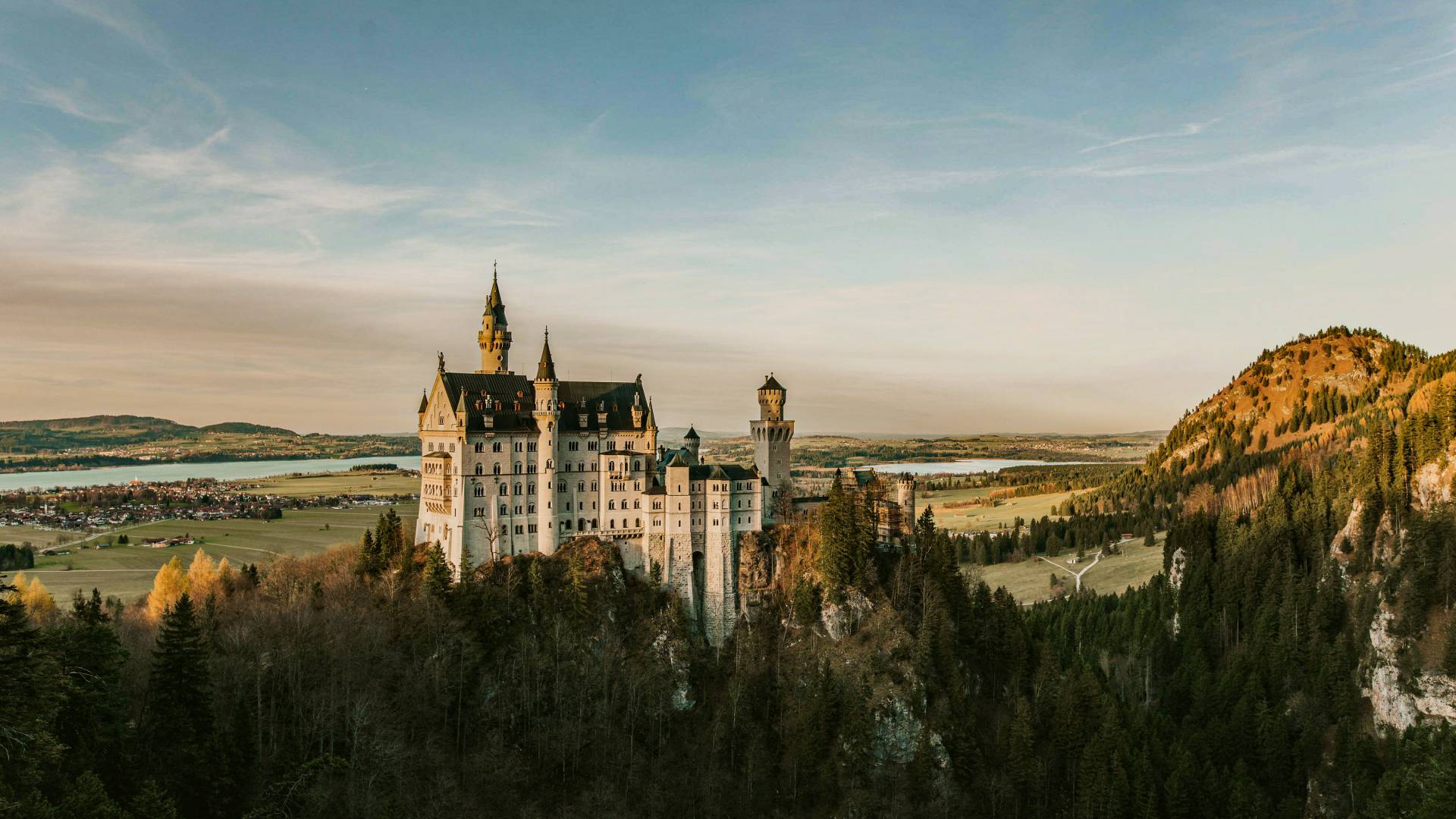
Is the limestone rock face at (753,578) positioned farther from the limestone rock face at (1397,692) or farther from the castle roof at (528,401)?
the limestone rock face at (1397,692)

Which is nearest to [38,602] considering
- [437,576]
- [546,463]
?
[437,576]

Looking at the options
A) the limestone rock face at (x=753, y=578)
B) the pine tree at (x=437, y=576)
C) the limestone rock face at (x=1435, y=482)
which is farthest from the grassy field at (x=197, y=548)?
the limestone rock face at (x=1435, y=482)

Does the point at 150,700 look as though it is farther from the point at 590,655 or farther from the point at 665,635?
the point at 665,635

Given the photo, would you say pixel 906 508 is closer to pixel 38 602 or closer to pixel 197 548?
pixel 38 602

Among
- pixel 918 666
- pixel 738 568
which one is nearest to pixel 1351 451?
pixel 918 666

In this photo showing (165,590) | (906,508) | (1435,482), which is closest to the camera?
(165,590)

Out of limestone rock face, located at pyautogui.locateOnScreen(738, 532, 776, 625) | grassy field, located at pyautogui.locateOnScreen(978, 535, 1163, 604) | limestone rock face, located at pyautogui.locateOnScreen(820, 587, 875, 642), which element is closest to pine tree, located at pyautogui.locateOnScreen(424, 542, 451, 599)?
limestone rock face, located at pyautogui.locateOnScreen(738, 532, 776, 625)
